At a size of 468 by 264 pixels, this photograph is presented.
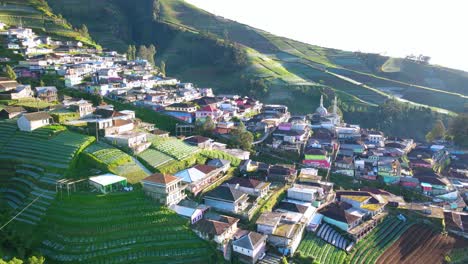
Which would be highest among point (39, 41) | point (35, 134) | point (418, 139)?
point (39, 41)

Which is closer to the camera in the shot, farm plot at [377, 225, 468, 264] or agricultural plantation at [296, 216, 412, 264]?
agricultural plantation at [296, 216, 412, 264]

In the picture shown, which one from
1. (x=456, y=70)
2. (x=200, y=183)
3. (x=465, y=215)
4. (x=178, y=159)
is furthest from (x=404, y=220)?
(x=456, y=70)

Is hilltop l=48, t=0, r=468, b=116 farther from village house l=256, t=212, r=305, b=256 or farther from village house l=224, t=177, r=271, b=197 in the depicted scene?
village house l=256, t=212, r=305, b=256

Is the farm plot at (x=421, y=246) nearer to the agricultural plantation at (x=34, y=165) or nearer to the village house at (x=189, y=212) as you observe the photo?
the village house at (x=189, y=212)

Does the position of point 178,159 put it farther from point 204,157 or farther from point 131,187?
point 131,187

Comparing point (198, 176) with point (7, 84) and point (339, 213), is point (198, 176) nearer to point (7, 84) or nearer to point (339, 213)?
point (339, 213)

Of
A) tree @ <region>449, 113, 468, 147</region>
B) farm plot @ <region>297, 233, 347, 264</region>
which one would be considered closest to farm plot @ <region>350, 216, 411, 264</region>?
farm plot @ <region>297, 233, 347, 264</region>

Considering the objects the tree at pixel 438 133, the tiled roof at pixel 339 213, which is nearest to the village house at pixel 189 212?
the tiled roof at pixel 339 213
